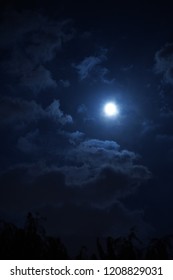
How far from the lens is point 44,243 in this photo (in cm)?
1023

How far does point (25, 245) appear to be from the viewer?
381 inches
